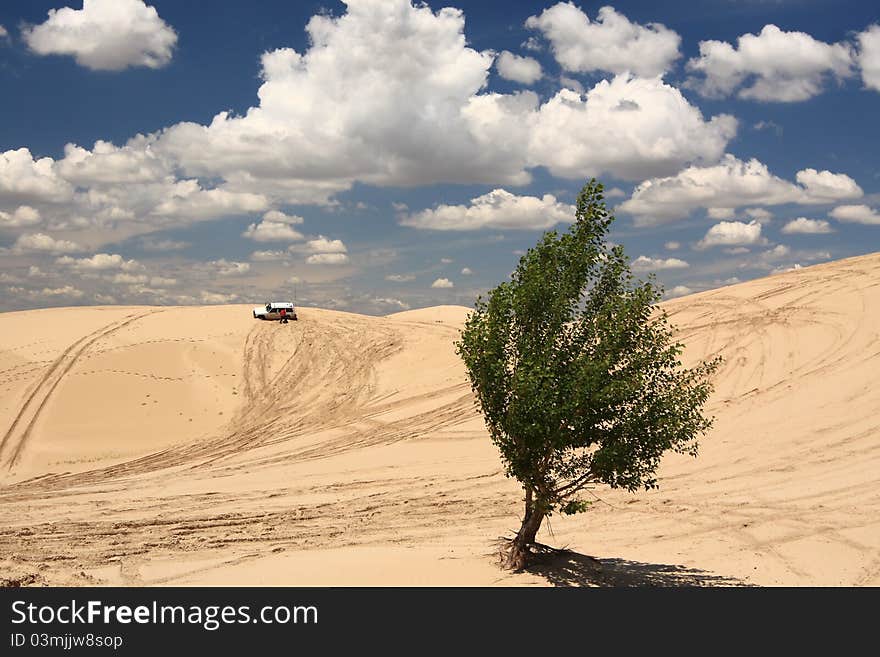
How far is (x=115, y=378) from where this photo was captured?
34.2 m

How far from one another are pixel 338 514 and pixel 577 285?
9.34 metres

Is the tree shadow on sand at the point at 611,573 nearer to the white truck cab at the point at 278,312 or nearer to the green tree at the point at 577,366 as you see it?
the green tree at the point at 577,366

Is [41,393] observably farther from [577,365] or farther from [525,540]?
[577,365]

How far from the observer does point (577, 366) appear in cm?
1132

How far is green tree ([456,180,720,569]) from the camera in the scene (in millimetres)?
11250

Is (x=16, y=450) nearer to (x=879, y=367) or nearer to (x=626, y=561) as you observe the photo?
(x=626, y=561)

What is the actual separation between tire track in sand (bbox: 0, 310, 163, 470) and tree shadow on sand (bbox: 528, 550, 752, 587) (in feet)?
73.1

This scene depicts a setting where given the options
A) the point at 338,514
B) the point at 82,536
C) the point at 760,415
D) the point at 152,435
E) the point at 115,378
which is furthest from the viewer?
the point at 115,378

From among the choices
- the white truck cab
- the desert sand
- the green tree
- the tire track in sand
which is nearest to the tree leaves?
the green tree

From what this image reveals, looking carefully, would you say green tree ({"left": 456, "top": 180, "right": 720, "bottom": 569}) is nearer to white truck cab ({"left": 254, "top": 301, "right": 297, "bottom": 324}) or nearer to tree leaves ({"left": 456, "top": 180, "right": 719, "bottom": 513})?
tree leaves ({"left": 456, "top": 180, "right": 719, "bottom": 513})

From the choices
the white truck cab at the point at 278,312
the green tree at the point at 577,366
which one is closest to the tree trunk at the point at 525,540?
the green tree at the point at 577,366

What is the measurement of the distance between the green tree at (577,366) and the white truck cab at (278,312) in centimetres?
3395

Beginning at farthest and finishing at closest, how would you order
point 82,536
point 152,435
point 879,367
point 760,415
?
point 152,435
point 879,367
point 760,415
point 82,536
